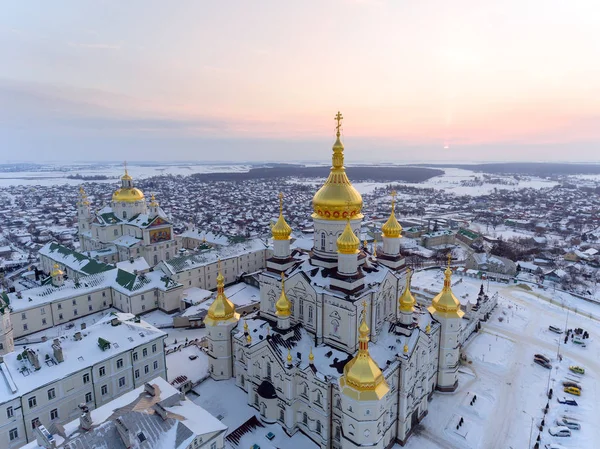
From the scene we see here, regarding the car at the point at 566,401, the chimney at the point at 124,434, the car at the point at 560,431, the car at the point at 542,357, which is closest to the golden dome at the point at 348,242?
the chimney at the point at 124,434

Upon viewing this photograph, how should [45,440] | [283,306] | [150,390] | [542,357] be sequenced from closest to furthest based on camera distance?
[45,440], [150,390], [283,306], [542,357]

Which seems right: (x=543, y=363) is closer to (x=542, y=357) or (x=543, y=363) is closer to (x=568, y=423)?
(x=542, y=357)

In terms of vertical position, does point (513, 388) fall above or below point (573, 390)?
below

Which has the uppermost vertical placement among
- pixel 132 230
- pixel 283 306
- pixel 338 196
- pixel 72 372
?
pixel 338 196

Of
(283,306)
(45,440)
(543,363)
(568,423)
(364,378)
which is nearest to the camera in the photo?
(45,440)

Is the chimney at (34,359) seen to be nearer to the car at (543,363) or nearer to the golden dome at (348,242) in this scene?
the golden dome at (348,242)

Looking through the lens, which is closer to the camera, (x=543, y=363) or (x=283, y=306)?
(x=283, y=306)

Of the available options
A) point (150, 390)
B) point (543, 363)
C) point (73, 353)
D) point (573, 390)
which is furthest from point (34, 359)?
point (543, 363)
